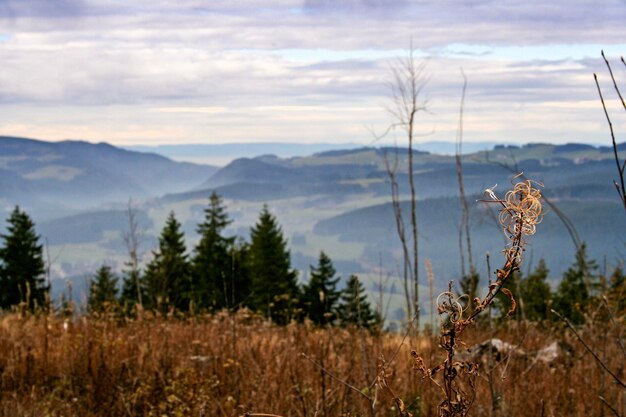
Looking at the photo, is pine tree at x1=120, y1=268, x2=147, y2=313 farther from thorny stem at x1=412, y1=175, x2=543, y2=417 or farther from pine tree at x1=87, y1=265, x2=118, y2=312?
thorny stem at x1=412, y1=175, x2=543, y2=417

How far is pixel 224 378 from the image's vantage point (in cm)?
519

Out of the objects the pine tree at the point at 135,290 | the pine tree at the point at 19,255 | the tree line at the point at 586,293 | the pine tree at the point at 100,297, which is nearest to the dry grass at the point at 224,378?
the tree line at the point at 586,293

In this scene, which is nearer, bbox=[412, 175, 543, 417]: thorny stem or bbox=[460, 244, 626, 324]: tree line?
bbox=[412, 175, 543, 417]: thorny stem

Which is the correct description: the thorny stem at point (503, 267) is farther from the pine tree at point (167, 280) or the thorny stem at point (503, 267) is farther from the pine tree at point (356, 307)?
the pine tree at point (167, 280)

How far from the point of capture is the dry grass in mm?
4352

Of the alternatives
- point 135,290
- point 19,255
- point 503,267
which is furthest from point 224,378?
point 19,255

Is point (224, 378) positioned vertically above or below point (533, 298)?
above

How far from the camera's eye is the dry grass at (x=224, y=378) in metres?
4.35

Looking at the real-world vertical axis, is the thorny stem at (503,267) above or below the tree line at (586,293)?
above

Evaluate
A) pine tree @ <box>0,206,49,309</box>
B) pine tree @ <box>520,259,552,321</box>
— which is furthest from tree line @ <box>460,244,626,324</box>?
pine tree @ <box>0,206,49,309</box>

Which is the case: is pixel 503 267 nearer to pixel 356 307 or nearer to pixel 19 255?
pixel 356 307

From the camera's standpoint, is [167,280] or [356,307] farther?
[167,280]

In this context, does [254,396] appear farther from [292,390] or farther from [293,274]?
[293,274]

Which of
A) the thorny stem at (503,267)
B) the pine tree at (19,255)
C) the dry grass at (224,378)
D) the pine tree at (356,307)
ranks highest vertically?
the thorny stem at (503,267)
